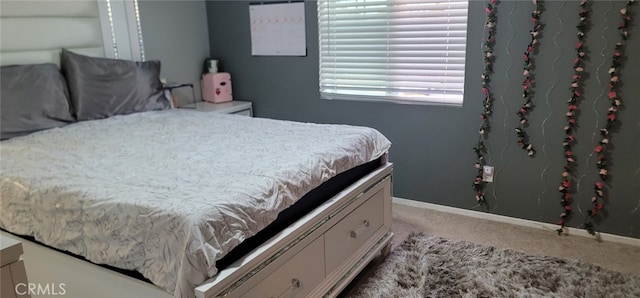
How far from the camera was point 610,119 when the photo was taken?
270cm

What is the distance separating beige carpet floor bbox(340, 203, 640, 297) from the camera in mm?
2633

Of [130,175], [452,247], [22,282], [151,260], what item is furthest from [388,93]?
[22,282]

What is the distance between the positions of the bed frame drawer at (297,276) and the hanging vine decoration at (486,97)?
1.58 meters

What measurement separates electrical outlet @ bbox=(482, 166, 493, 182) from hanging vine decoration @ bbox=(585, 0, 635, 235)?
2.00 feet

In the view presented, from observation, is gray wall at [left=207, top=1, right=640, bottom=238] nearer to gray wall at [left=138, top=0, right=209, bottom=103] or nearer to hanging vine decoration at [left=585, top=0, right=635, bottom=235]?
hanging vine decoration at [left=585, top=0, right=635, bottom=235]

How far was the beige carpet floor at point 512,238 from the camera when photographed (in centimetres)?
263

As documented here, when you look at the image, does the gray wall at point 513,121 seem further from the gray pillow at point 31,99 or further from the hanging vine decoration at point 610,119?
the gray pillow at point 31,99

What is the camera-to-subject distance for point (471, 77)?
3.06 m

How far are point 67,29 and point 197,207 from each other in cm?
224

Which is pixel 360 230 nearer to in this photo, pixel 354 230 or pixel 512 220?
pixel 354 230

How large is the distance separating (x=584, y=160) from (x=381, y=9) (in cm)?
166

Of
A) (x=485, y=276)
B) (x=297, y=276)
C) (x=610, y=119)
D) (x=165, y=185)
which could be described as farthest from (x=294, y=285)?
(x=610, y=119)

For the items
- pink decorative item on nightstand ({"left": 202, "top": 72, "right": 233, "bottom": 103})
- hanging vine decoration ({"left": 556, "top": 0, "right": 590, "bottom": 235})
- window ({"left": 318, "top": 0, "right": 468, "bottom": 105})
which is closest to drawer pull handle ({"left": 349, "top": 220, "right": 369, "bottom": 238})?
window ({"left": 318, "top": 0, "right": 468, "bottom": 105})

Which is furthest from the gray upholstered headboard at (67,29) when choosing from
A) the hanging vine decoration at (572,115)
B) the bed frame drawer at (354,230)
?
the hanging vine decoration at (572,115)
